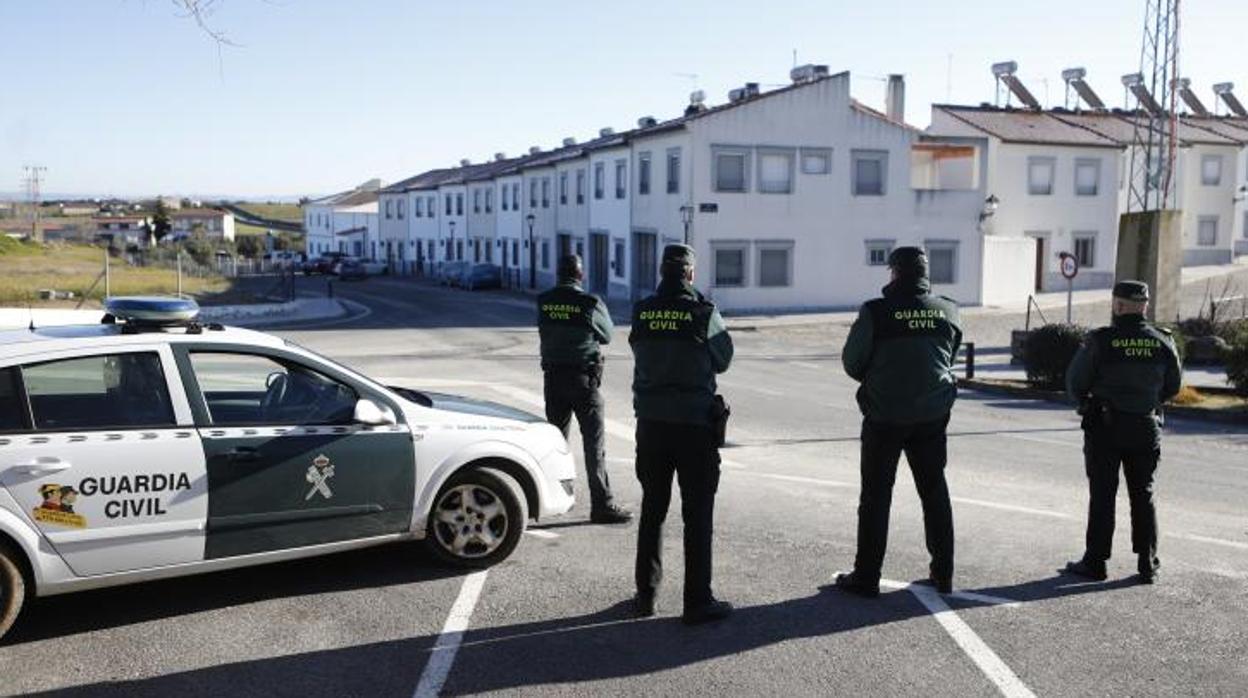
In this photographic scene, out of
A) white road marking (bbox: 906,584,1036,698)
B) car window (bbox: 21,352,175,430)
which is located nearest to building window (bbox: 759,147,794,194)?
white road marking (bbox: 906,584,1036,698)

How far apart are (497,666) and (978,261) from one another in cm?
3785

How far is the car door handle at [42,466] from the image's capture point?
5418 mm

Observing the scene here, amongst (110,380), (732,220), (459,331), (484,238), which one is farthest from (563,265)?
(484,238)

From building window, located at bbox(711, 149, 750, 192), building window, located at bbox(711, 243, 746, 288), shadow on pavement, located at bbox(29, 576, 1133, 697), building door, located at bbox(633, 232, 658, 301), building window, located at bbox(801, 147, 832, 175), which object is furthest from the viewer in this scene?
building door, located at bbox(633, 232, 658, 301)

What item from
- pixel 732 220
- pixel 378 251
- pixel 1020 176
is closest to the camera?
pixel 732 220

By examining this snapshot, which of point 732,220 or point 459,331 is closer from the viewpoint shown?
point 459,331

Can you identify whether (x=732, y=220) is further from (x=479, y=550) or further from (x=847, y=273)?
(x=479, y=550)

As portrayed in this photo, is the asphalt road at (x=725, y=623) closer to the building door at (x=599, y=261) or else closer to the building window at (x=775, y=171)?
the building window at (x=775, y=171)

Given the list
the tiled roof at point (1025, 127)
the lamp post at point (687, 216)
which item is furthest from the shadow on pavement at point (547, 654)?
the tiled roof at point (1025, 127)

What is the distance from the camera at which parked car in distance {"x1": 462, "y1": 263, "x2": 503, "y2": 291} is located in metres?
56.5

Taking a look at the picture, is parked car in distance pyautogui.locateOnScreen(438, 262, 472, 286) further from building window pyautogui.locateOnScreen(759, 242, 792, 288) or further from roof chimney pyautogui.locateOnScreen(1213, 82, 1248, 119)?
roof chimney pyautogui.locateOnScreen(1213, 82, 1248, 119)

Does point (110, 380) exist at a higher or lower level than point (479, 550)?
higher

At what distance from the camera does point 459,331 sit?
31266mm

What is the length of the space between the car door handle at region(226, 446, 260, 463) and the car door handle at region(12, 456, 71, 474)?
0.76m
